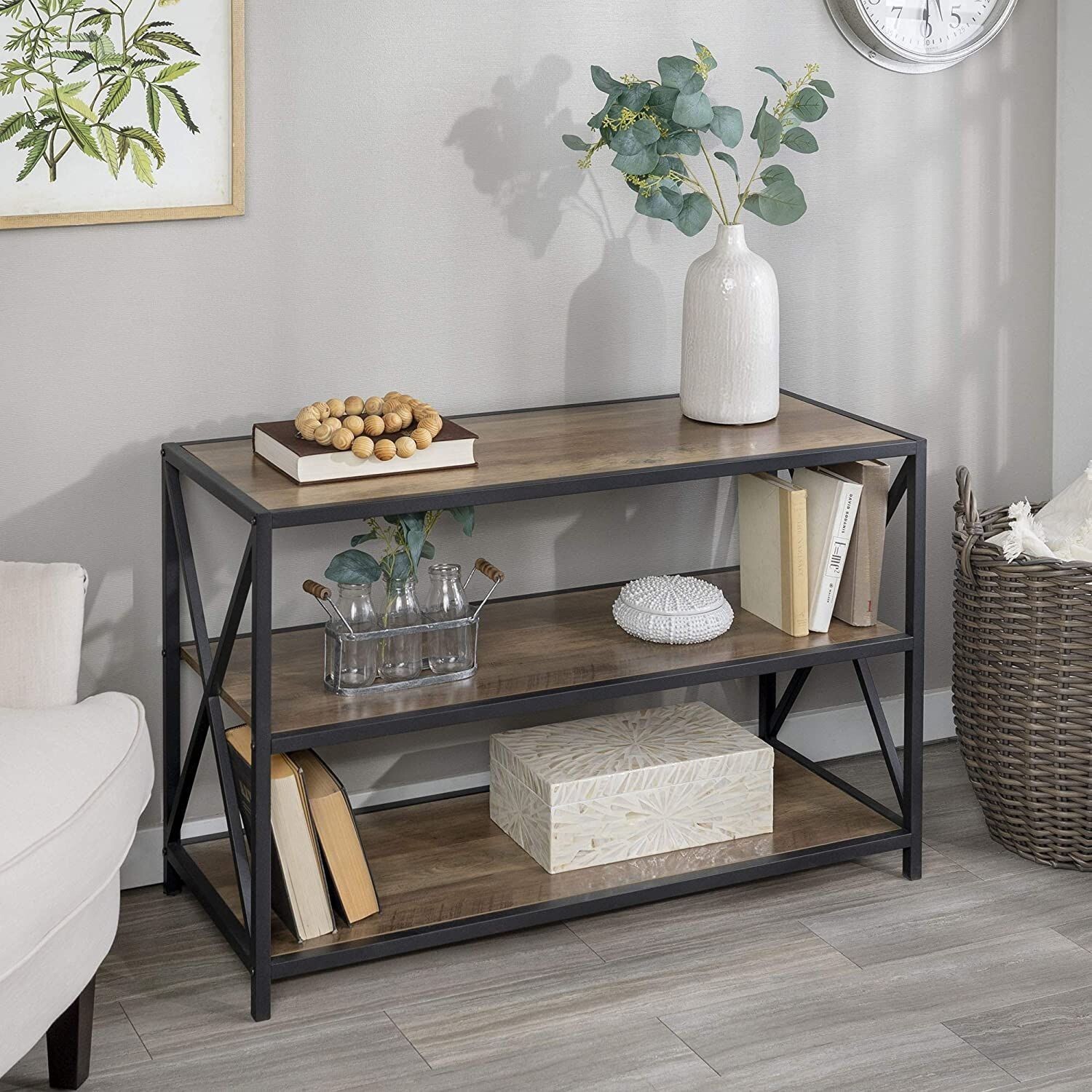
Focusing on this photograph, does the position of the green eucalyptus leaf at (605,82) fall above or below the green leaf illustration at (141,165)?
above

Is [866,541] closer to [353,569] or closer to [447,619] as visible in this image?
[447,619]

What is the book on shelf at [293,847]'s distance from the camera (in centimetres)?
214

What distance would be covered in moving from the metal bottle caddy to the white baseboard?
0.44m

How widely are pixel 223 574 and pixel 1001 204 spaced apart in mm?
1583

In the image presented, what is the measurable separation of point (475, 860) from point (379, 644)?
1.37ft

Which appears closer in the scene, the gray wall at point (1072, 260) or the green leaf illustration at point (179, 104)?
the green leaf illustration at point (179, 104)

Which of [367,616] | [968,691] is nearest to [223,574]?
[367,616]

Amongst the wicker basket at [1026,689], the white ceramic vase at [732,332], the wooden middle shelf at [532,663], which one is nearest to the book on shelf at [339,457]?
the wooden middle shelf at [532,663]

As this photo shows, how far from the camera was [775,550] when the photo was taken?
246cm

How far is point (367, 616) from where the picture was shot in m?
2.21

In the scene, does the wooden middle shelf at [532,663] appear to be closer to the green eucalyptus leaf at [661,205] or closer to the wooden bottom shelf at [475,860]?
the wooden bottom shelf at [475,860]

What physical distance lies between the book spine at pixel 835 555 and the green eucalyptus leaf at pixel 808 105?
572 millimetres

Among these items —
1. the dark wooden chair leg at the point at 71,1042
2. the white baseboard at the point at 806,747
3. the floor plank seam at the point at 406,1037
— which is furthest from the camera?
the white baseboard at the point at 806,747

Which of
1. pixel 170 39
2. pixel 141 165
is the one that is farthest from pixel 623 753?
pixel 170 39
